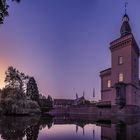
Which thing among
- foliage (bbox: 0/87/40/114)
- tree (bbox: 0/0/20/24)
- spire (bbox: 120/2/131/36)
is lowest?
foliage (bbox: 0/87/40/114)

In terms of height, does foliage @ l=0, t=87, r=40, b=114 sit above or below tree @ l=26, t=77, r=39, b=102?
below

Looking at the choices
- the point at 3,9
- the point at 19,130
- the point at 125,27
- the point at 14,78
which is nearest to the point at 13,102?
the point at 14,78

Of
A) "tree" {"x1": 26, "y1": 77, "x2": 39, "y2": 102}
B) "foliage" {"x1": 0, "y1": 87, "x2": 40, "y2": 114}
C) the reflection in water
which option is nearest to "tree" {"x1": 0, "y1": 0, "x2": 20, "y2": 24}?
the reflection in water

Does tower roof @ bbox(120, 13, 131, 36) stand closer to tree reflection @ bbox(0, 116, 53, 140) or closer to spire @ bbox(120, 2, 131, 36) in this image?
spire @ bbox(120, 2, 131, 36)

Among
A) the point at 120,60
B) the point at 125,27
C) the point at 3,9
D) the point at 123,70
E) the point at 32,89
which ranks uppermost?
the point at 125,27

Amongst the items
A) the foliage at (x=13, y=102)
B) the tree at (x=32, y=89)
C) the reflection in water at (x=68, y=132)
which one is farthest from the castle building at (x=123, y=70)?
the reflection in water at (x=68, y=132)

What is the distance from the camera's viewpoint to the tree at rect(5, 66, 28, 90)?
214 ft

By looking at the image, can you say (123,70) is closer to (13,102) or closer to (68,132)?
(13,102)

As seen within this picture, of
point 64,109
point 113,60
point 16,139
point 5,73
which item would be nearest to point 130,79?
point 113,60

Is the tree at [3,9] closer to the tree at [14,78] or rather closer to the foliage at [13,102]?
the foliage at [13,102]

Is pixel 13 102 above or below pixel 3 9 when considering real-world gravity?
below

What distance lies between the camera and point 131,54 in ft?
184

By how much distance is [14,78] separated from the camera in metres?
65.7

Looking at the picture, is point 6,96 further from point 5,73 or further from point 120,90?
point 120,90
